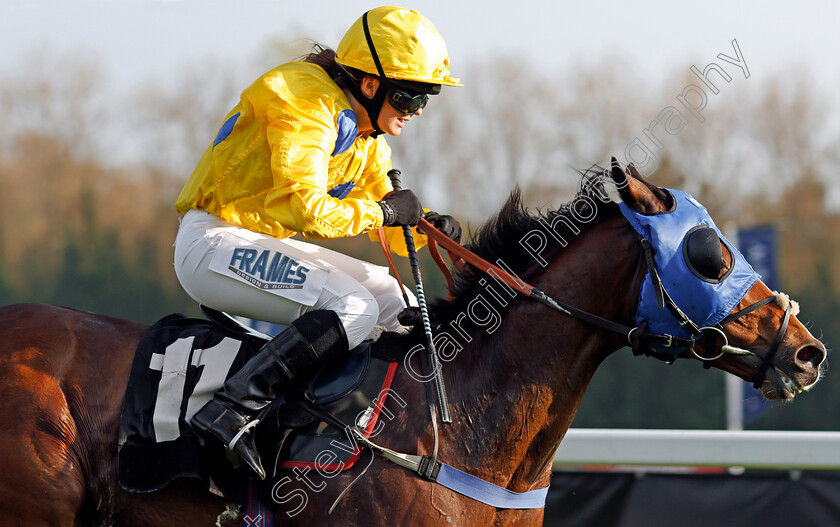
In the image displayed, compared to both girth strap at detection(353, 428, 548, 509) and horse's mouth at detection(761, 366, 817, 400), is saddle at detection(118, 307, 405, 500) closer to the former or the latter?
girth strap at detection(353, 428, 548, 509)

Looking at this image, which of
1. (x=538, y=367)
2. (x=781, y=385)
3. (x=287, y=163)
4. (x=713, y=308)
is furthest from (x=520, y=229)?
(x=781, y=385)

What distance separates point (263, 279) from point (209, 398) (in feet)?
1.46

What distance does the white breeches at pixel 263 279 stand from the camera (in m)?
2.98

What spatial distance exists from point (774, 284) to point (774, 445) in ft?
11.3

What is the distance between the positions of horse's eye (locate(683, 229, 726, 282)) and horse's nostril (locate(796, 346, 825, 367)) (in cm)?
38

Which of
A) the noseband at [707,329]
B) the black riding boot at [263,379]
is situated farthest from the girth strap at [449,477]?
the noseband at [707,329]

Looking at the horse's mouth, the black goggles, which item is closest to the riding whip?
the black goggles

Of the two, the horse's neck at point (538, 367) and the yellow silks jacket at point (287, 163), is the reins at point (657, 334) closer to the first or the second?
the horse's neck at point (538, 367)

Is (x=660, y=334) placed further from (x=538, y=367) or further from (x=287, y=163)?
(x=287, y=163)

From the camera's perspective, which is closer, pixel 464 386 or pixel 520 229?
pixel 464 386

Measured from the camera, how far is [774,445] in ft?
14.5

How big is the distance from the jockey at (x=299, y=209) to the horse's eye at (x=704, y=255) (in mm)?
959

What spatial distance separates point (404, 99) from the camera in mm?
3217

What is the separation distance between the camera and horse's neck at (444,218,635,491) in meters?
2.91
